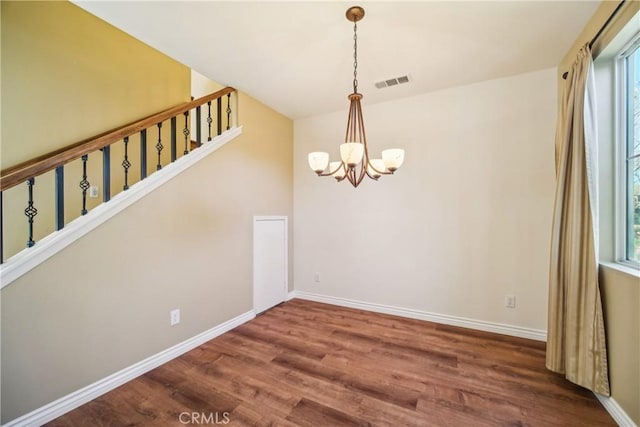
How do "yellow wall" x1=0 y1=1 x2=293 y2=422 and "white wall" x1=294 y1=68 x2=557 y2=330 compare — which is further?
"white wall" x1=294 y1=68 x2=557 y2=330

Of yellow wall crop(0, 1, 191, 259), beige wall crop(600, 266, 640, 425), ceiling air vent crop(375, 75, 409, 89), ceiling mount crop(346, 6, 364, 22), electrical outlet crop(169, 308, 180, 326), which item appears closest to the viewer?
beige wall crop(600, 266, 640, 425)

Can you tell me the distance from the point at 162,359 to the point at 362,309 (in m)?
2.35

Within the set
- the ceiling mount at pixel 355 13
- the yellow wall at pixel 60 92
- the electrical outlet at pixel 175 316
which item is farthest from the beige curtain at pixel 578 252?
the yellow wall at pixel 60 92

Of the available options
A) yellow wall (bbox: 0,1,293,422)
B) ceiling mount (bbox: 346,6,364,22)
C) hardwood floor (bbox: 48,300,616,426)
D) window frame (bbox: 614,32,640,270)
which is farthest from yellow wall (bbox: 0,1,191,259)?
window frame (bbox: 614,32,640,270)

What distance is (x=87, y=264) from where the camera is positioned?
6.12ft

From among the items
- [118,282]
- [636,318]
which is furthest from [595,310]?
[118,282]

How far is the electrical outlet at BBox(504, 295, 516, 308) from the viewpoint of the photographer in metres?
2.79

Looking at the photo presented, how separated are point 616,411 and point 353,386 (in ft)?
5.42

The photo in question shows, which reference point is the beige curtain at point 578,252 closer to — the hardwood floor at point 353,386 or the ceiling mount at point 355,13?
the hardwood floor at point 353,386

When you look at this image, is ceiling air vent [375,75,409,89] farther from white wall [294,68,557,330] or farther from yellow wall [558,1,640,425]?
yellow wall [558,1,640,425]

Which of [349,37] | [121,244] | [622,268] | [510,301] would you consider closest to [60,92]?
[121,244]

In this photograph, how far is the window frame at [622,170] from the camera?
1812 mm

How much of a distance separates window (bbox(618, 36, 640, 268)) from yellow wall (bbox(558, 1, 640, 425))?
0.05 meters

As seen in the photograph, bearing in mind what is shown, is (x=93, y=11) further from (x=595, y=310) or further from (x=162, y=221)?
(x=595, y=310)
